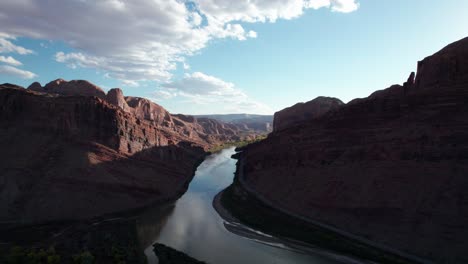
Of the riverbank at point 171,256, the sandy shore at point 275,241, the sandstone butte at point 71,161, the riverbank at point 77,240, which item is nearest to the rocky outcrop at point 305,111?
the sandstone butte at point 71,161

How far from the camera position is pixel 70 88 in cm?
7425

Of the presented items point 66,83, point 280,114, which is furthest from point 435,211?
point 66,83

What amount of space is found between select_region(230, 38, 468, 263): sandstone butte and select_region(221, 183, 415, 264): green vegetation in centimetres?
167

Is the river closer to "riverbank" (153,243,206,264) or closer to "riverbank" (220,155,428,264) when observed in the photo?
"riverbank" (153,243,206,264)

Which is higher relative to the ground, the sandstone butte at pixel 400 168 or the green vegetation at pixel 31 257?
the sandstone butte at pixel 400 168

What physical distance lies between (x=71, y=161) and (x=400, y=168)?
128ft

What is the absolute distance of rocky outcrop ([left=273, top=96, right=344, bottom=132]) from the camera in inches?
3007

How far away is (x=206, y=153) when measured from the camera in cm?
10769

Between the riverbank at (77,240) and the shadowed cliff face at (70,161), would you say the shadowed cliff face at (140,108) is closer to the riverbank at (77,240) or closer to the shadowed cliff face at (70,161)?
the shadowed cliff face at (70,161)

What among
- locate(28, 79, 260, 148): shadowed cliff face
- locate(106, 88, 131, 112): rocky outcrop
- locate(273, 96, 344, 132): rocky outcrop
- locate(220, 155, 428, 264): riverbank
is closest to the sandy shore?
locate(220, 155, 428, 264): riverbank

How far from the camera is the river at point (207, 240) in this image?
30516 millimetres

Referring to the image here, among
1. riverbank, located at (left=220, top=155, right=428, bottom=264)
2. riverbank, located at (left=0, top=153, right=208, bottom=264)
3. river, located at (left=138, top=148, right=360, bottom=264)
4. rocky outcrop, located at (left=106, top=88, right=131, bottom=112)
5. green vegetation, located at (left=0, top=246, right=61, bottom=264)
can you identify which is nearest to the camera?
green vegetation, located at (left=0, top=246, right=61, bottom=264)

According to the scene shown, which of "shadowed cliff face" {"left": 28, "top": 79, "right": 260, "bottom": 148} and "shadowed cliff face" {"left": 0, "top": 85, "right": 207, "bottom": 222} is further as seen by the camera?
"shadowed cliff face" {"left": 28, "top": 79, "right": 260, "bottom": 148}

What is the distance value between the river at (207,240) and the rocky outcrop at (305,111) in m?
35.7
